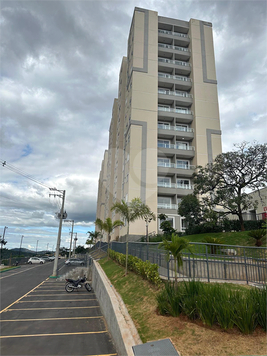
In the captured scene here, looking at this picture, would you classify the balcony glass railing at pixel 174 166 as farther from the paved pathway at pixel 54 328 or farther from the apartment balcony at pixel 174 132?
the paved pathway at pixel 54 328

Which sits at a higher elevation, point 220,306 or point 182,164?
point 182,164

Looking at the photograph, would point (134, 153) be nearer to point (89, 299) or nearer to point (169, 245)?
point (89, 299)

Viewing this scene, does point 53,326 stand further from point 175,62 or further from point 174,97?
point 175,62

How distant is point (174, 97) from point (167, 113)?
3199 mm

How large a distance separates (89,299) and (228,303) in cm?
1192

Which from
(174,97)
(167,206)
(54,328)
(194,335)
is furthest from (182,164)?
(194,335)

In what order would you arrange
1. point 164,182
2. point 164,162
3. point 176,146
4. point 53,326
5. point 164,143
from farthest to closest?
point 164,143 → point 176,146 → point 164,162 → point 164,182 → point 53,326

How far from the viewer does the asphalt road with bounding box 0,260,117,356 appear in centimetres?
733

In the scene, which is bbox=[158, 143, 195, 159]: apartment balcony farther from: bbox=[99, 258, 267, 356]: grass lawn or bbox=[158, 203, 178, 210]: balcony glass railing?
bbox=[99, 258, 267, 356]: grass lawn

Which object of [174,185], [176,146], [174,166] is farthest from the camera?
[176,146]

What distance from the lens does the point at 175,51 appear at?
41.0 metres

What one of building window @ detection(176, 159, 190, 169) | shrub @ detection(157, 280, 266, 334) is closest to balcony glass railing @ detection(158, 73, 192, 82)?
building window @ detection(176, 159, 190, 169)

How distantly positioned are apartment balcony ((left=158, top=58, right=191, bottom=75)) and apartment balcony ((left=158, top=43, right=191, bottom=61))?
1.17 meters

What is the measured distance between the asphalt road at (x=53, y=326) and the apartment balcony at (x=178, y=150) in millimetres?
24599
